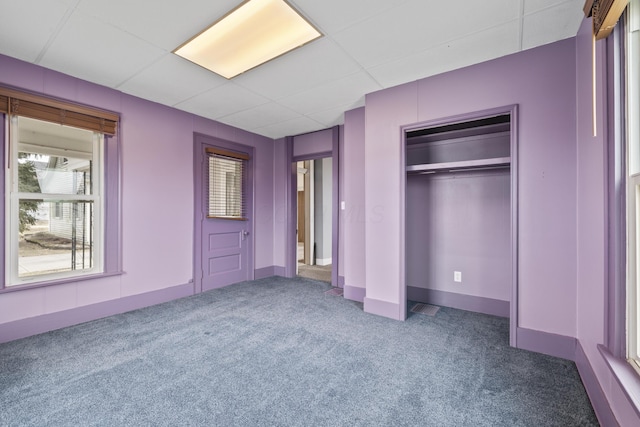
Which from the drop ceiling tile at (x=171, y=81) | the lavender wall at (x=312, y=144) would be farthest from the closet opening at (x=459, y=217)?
the drop ceiling tile at (x=171, y=81)

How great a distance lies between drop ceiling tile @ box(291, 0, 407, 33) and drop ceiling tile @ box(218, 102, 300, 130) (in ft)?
5.39

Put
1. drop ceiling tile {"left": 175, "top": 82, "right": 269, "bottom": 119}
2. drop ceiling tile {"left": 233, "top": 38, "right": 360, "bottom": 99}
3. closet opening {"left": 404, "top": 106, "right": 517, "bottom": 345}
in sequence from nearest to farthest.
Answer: drop ceiling tile {"left": 233, "top": 38, "right": 360, "bottom": 99}
closet opening {"left": 404, "top": 106, "right": 517, "bottom": 345}
drop ceiling tile {"left": 175, "top": 82, "right": 269, "bottom": 119}

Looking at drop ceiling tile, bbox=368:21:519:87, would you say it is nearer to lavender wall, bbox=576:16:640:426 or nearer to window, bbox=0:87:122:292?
lavender wall, bbox=576:16:640:426

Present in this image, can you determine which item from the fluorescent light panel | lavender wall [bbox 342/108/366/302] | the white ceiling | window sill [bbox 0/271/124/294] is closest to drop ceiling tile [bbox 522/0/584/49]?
the white ceiling

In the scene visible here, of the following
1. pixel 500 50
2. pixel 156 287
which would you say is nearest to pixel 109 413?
pixel 156 287

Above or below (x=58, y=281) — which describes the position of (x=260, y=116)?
above

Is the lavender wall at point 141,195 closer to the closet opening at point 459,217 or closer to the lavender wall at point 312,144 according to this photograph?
the lavender wall at point 312,144

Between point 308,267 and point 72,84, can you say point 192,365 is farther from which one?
point 308,267

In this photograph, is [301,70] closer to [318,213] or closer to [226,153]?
[226,153]

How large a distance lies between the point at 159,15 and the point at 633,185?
118 inches

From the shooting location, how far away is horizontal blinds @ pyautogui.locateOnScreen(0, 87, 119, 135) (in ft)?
8.21

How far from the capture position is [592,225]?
6.04 ft

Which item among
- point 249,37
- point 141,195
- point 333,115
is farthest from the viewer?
point 333,115

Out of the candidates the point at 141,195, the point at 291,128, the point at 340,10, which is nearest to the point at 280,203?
the point at 291,128
